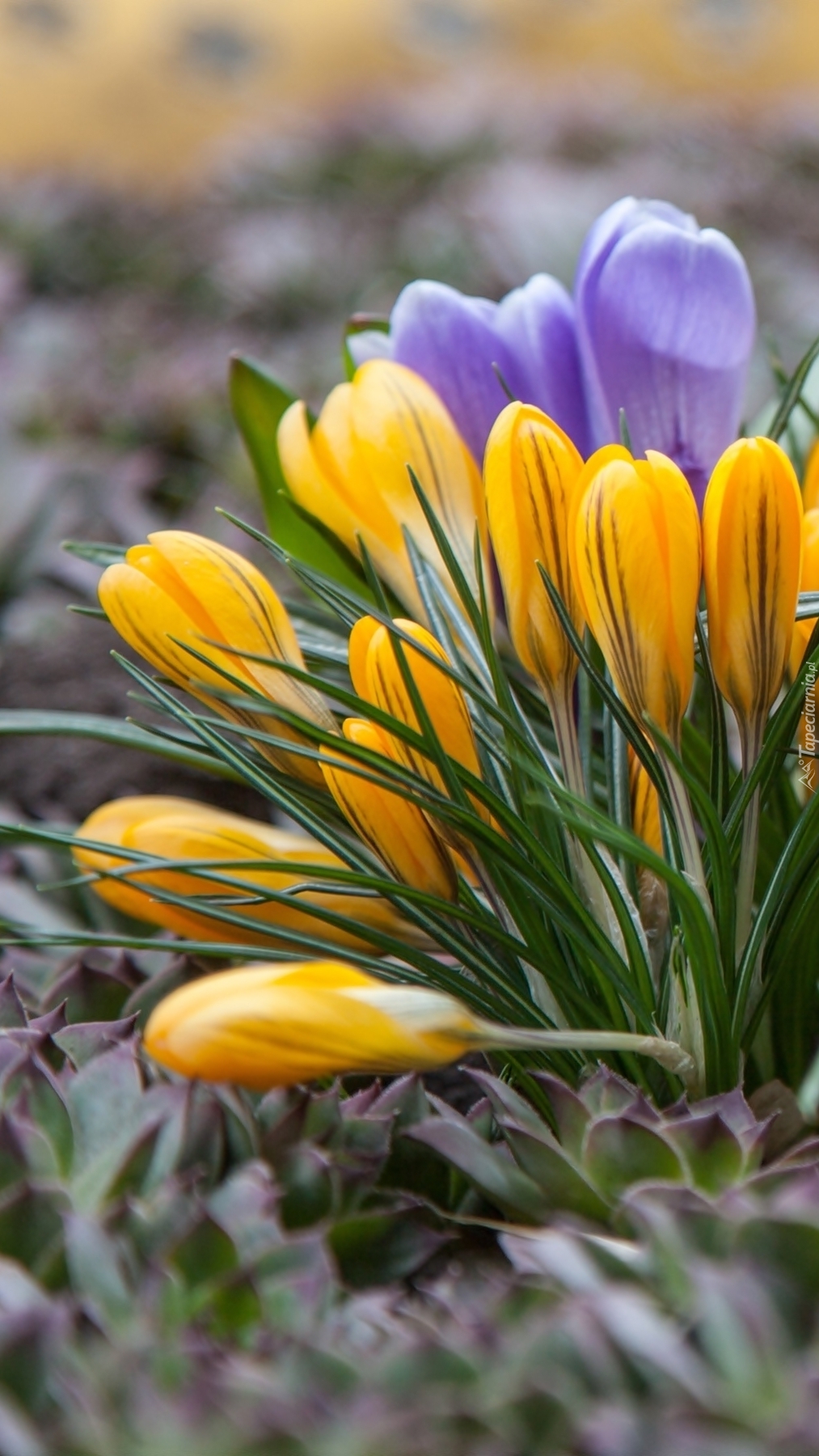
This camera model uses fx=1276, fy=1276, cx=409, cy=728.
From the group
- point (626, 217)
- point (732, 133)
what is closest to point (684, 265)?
point (626, 217)

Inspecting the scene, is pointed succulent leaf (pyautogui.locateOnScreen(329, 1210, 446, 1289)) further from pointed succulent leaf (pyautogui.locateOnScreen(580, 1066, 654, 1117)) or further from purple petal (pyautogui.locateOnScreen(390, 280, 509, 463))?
purple petal (pyautogui.locateOnScreen(390, 280, 509, 463))

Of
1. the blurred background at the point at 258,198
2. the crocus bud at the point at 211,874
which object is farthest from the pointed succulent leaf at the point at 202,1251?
the blurred background at the point at 258,198

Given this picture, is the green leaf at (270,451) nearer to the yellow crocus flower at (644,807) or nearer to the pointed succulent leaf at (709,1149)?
the yellow crocus flower at (644,807)

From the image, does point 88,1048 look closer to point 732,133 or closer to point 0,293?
point 0,293

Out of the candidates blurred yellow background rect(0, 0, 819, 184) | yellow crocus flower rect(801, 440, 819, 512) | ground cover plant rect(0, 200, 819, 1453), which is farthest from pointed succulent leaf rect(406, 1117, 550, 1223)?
blurred yellow background rect(0, 0, 819, 184)

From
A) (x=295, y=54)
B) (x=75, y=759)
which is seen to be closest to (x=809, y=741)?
(x=75, y=759)

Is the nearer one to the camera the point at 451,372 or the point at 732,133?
the point at 451,372
